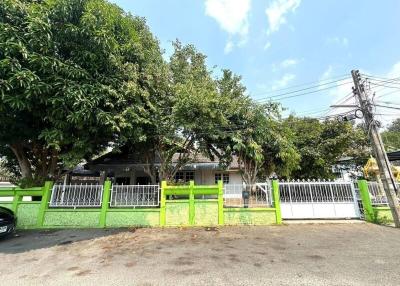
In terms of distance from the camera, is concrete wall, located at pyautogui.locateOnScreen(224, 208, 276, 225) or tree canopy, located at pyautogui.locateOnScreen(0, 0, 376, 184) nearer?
tree canopy, located at pyautogui.locateOnScreen(0, 0, 376, 184)

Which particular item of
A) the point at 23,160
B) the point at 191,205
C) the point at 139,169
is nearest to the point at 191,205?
the point at 191,205

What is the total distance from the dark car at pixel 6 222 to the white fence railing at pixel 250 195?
26.3ft

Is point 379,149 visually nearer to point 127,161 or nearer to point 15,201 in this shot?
point 127,161

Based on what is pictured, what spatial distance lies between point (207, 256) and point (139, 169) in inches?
468

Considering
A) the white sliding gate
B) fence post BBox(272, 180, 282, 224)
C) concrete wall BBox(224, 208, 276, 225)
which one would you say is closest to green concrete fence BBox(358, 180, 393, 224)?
the white sliding gate

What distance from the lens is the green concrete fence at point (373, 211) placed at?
9.85 meters

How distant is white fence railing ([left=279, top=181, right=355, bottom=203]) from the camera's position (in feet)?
33.2

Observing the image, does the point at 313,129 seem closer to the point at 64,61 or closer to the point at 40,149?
the point at 64,61

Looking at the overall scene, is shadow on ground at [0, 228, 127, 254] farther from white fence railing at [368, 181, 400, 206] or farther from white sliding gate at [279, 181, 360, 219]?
white fence railing at [368, 181, 400, 206]

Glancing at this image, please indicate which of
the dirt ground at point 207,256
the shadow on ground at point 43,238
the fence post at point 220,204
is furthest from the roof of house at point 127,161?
the dirt ground at point 207,256

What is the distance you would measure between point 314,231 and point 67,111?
379 inches

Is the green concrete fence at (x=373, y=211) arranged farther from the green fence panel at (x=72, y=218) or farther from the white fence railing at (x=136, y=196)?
the green fence panel at (x=72, y=218)

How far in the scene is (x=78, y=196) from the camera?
1007 cm

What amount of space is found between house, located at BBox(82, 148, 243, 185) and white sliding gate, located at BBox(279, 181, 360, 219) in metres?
6.30
